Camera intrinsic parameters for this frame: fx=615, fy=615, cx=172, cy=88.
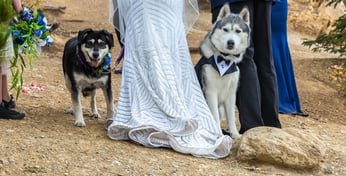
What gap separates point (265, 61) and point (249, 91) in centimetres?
38

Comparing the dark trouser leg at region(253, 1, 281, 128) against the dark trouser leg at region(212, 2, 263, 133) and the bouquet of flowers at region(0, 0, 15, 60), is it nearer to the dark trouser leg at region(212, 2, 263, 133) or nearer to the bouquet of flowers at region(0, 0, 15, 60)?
the dark trouser leg at region(212, 2, 263, 133)

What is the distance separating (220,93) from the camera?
19.1 ft

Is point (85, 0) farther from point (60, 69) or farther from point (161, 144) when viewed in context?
point (161, 144)

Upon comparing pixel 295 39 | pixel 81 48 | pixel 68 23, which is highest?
pixel 81 48

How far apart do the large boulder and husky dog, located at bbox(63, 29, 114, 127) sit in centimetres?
150

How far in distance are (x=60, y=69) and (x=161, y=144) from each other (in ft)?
14.9

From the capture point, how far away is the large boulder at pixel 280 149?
5.03m

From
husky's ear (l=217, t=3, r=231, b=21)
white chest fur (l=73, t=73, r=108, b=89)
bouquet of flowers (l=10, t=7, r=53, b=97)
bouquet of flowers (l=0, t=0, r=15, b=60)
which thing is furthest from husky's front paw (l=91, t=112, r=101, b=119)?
bouquet of flowers (l=0, t=0, r=15, b=60)

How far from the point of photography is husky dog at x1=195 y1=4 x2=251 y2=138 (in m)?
5.62

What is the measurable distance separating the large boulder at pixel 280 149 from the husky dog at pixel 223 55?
65 centimetres

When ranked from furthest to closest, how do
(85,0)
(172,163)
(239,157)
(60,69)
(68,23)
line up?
(85,0)
(68,23)
(60,69)
(239,157)
(172,163)

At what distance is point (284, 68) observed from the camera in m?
7.76

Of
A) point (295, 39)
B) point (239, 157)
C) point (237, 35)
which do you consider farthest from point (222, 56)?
point (295, 39)

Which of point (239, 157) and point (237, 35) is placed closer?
point (239, 157)
